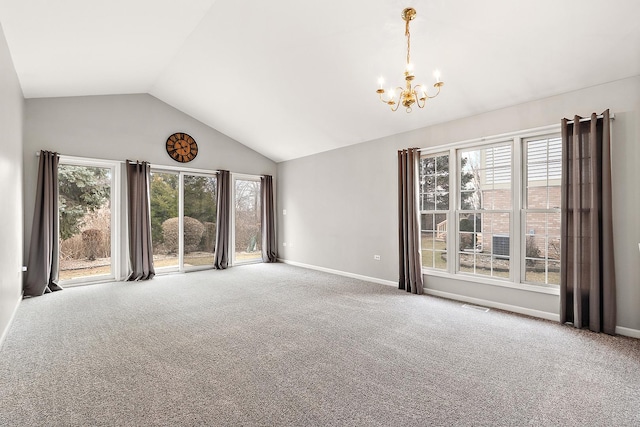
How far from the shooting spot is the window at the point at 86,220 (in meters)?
5.25

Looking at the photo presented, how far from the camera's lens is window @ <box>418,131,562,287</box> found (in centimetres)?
380

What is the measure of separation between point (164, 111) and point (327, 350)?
228 inches

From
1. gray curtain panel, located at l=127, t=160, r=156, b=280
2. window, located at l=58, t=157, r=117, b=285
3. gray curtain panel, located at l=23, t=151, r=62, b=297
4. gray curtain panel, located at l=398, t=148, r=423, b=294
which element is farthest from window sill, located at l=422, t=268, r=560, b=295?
gray curtain panel, located at l=23, t=151, r=62, b=297

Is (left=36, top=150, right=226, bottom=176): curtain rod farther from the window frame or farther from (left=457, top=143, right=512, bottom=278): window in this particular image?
(left=457, top=143, right=512, bottom=278): window

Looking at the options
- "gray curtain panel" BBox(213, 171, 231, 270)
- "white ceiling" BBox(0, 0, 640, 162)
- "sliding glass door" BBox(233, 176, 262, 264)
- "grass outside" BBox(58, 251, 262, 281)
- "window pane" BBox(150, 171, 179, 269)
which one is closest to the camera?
"white ceiling" BBox(0, 0, 640, 162)

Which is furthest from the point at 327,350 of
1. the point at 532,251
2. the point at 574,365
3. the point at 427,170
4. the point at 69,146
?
the point at 69,146

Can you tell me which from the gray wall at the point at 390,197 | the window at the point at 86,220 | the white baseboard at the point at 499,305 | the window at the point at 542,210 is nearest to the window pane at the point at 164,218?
the window at the point at 86,220

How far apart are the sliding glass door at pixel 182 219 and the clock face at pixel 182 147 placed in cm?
33

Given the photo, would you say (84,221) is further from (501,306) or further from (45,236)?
(501,306)

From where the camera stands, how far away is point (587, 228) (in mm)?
3352

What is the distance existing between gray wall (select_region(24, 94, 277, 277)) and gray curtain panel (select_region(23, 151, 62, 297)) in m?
0.17

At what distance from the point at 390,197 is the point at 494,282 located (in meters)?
2.05

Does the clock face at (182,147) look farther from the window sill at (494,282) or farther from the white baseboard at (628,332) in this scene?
the white baseboard at (628,332)

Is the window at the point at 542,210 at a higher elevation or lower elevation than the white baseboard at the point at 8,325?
higher
